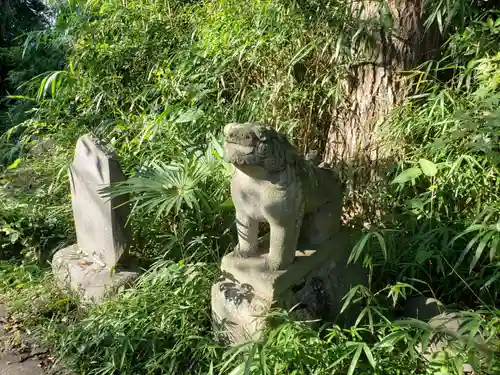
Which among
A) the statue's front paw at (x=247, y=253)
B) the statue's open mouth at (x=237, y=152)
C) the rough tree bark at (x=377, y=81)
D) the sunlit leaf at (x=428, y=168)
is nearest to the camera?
the statue's open mouth at (x=237, y=152)

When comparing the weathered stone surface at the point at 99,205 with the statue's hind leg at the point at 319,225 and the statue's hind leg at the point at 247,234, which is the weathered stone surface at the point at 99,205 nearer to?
the statue's hind leg at the point at 247,234

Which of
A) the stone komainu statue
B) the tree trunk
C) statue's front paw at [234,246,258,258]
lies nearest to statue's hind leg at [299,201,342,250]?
the stone komainu statue

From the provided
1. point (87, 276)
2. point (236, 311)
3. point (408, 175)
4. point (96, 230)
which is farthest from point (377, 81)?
point (87, 276)

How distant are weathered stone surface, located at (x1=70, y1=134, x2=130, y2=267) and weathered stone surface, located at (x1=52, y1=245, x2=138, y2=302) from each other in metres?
0.06

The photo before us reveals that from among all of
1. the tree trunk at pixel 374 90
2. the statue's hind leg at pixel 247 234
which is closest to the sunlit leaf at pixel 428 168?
the tree trunk at pixel 374 90

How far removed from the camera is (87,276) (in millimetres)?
2906

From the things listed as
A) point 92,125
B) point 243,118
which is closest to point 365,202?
point 243,118

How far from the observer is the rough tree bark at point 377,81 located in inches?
117

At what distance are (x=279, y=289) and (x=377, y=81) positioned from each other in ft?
5.08

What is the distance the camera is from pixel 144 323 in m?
2.42

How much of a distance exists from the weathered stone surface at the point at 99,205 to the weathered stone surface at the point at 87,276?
0.06 m

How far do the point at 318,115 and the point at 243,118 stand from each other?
517mm

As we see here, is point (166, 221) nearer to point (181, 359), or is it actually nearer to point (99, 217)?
point (99, 217)

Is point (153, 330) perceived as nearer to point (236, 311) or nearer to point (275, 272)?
point (236, 311)
